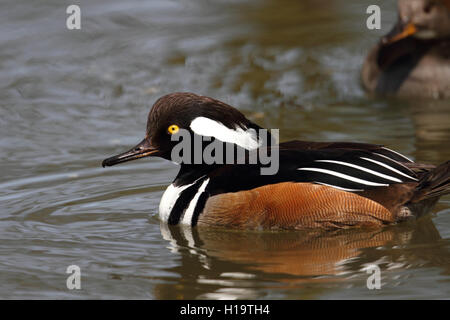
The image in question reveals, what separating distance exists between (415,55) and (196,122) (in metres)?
5.65

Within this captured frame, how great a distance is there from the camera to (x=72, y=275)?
20.3ft

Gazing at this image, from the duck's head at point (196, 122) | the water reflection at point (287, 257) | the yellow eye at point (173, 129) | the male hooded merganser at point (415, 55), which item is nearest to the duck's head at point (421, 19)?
the male hooded merganser at point (415, 55)

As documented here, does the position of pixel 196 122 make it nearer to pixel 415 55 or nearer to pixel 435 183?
pixel 435 183

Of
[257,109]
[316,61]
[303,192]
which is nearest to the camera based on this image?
[303,192]

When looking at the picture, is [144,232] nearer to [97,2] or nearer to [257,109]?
[257,109]

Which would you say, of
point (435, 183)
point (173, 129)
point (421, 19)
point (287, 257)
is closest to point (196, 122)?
point (173, 129)

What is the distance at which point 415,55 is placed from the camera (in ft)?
39.2

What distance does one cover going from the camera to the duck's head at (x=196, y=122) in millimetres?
6965

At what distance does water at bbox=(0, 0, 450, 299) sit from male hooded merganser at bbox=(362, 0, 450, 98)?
0.83ft

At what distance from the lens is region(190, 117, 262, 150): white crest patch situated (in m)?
6.98

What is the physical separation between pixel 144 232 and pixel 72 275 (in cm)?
107

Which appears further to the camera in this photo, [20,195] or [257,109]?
[257,109]
